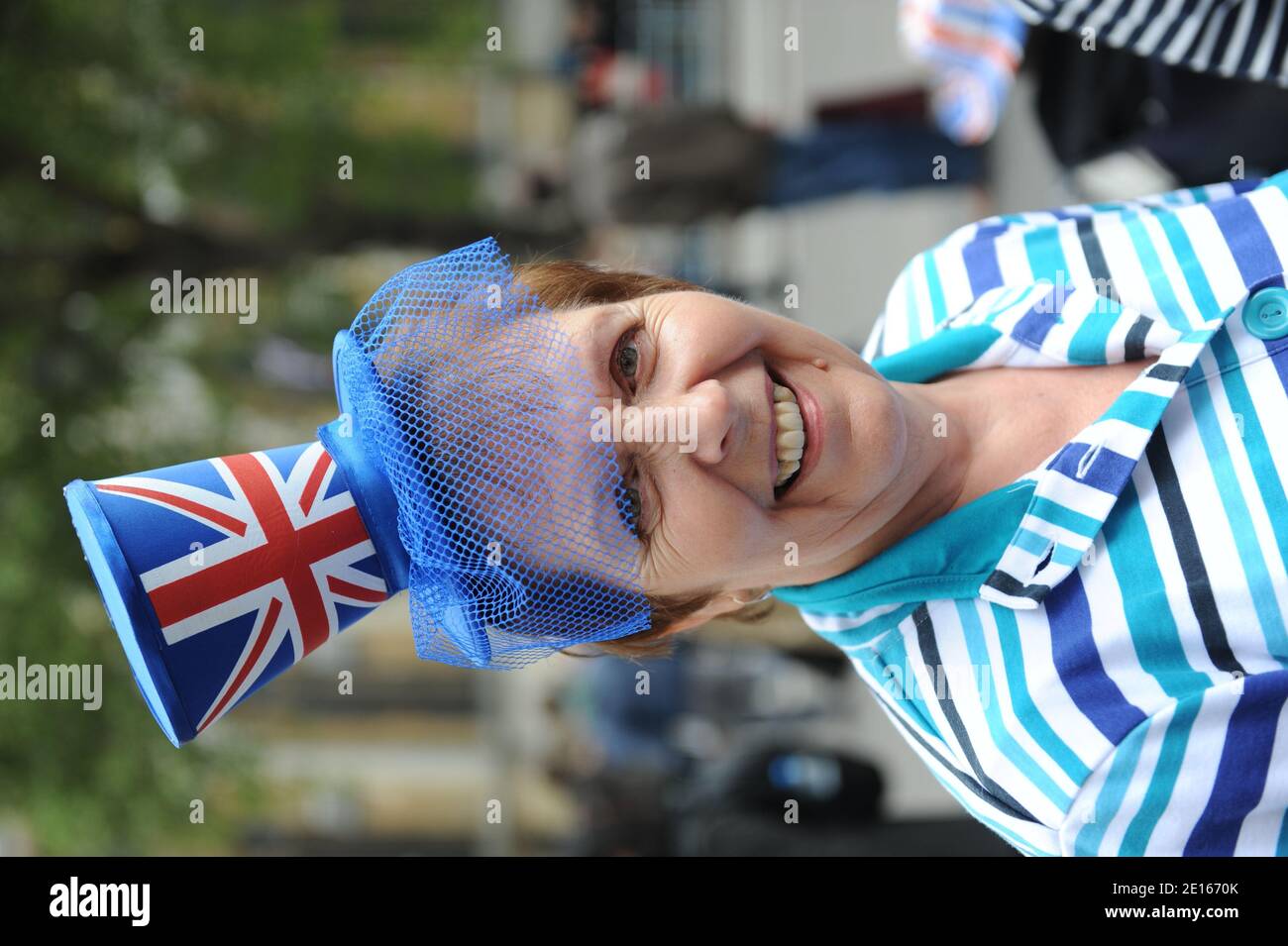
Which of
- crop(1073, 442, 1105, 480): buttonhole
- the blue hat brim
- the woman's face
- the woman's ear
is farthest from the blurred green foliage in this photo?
crop(1073, 442, 1105, 480): buttonhole

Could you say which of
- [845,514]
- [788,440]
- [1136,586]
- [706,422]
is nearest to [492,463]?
[706,422]

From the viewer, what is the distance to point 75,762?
465 centimetres

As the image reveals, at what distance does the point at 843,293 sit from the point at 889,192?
1.06 meters

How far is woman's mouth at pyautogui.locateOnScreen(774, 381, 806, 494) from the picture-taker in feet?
5.14

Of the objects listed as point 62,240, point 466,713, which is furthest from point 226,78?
point 466,713

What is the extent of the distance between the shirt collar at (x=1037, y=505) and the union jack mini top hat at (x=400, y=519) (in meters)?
0.40

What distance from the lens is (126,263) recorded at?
15.3 ft

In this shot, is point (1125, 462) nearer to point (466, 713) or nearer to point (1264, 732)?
point (1264, 732)

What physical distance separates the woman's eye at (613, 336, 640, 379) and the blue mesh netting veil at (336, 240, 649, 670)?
7cm

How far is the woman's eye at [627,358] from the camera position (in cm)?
160

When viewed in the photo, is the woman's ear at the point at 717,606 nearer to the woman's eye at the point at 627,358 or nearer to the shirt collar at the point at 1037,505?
the shirt collar at the point at 1037,505

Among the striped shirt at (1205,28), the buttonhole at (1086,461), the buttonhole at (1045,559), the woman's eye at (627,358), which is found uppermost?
the striped shirt at (1205,28)

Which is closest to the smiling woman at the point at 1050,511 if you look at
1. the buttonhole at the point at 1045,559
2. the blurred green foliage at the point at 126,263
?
the buttonhole at the point at 1045,559

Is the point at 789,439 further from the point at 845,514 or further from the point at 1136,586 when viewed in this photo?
the point at 1136,586
